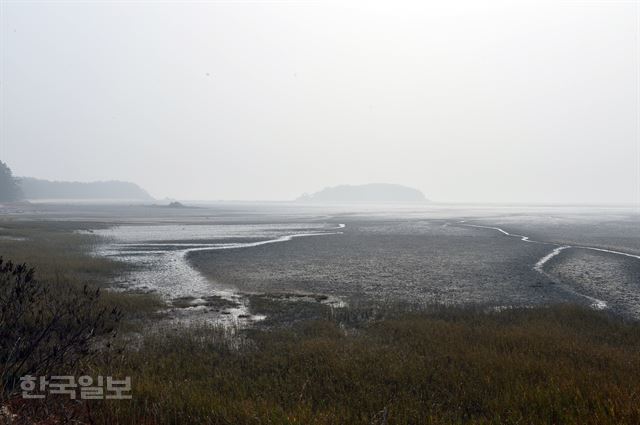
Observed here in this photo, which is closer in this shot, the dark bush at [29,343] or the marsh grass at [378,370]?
the dark bush at [29,343]

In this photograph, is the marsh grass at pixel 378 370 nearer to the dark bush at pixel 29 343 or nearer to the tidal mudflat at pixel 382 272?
the dark bush at pixel 29 343

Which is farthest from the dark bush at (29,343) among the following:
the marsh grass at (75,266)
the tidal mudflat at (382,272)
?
the tidal mudflat at (382,272)

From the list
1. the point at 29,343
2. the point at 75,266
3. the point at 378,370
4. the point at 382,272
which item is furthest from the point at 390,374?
the point at 75,266

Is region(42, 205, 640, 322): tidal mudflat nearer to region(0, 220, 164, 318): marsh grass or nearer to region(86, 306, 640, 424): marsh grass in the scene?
region(0, 220, 164, 318): marsh grass

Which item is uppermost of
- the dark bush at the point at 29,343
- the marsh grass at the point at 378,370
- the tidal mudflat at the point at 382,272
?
the dark bush at the point at 29,343

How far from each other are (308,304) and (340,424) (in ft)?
40.4

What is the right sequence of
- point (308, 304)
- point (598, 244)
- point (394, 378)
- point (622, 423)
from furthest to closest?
point (598, 244) → point (308, 304) → point (394, 378) → point (622, 423)

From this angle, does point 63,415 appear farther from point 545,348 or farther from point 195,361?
point 545,348

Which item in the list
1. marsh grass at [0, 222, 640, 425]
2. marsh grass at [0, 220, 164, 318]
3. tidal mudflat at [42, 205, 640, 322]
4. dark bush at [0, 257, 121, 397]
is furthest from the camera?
tidal mudflat at [42, 205, 640, 322]

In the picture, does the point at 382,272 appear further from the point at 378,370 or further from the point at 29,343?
the point at 29,343

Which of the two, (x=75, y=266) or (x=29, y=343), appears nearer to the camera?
(x=29, y=343)

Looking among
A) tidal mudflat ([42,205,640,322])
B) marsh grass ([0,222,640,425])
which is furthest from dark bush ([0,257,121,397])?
tidal mudflat ([42,205,640,322])

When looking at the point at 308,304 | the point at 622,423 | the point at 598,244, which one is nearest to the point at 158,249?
the point at 308,304

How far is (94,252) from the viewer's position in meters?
37.1
